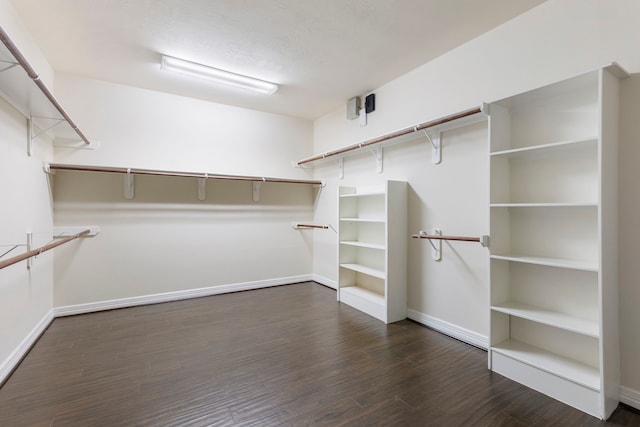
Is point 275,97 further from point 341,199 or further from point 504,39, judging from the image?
point 504,39

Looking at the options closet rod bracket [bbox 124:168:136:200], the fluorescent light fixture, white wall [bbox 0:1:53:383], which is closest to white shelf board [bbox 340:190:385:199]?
the fluorescent light fixture

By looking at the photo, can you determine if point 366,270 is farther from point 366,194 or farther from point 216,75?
point 216,75

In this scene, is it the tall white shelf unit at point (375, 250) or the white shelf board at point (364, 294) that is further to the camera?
the white shelf board at point (364, 294)

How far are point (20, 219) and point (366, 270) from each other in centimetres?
311

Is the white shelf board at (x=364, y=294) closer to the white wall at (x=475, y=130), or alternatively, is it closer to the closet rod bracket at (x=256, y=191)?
the white wall at (x=475, y=130)

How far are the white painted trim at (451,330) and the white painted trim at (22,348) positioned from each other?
10.7ft

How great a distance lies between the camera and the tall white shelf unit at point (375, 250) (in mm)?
3021

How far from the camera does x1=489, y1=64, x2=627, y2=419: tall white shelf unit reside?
1.65 metres

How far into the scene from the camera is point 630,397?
1.71 meters

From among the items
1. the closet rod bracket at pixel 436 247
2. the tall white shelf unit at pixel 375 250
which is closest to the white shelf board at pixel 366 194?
the tall white shelf unit at pixel 375 250

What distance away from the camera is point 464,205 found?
2.63 metres

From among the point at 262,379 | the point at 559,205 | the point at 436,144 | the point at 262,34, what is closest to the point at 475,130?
the point at 436,144

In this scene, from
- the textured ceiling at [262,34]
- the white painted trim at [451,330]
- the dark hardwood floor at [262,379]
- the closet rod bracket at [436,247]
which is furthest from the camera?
the closet rod bracket at [436,247]

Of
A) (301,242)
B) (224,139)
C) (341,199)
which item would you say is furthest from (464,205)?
(224,139)
